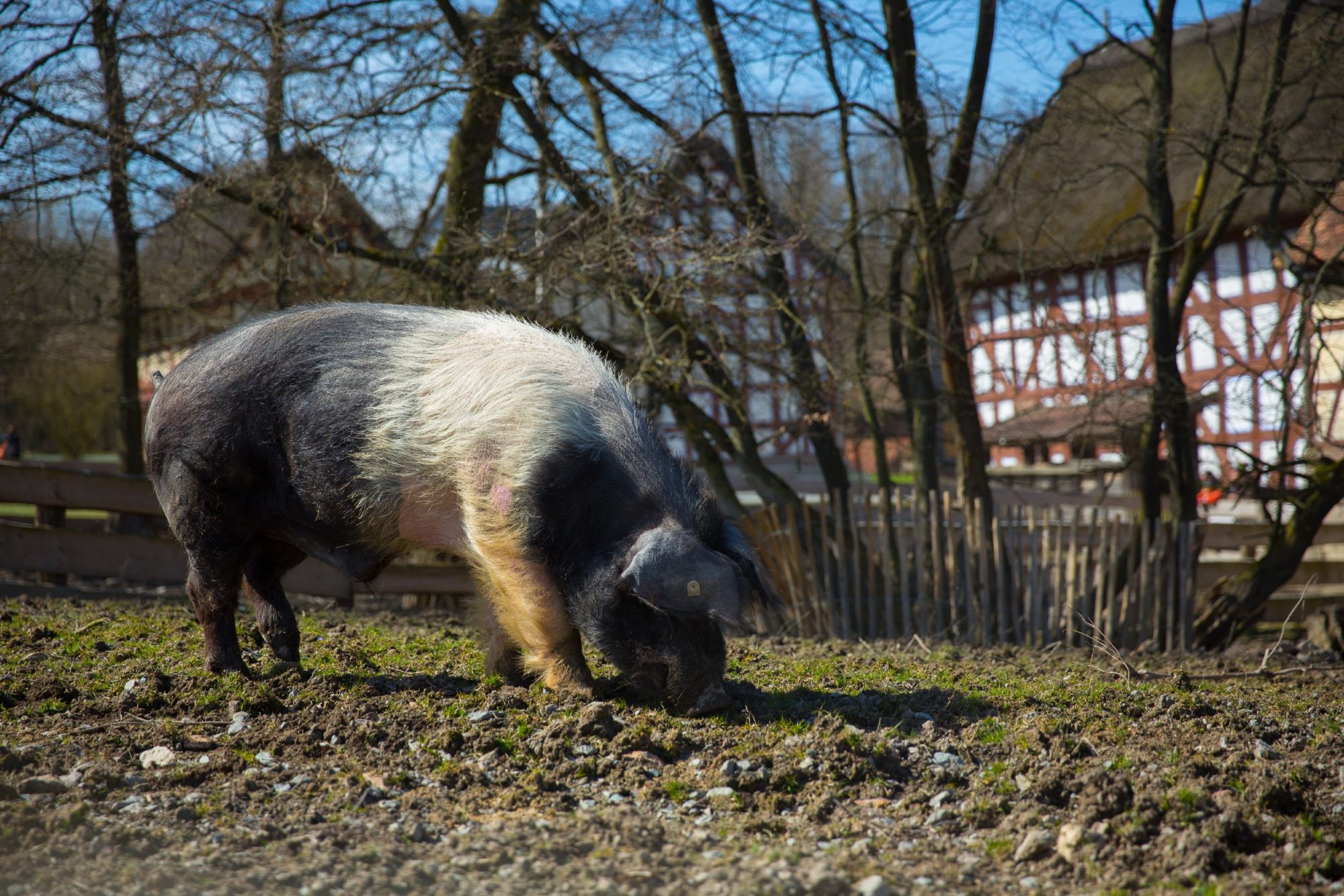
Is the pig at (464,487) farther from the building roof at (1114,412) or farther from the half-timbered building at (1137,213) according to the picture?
the building roof at (1114,412)

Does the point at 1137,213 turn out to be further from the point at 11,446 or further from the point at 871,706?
the point at 11,446

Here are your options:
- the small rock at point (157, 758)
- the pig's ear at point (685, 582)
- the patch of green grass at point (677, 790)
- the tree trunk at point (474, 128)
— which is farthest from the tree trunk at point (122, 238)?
the patch of green grass at point (677, 790)

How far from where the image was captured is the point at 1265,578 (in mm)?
7445

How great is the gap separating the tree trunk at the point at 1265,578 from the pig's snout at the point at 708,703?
5.10 metres

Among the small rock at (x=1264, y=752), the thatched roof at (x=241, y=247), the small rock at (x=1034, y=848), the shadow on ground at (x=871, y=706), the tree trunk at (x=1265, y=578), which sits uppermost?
the thatched roof at (x=241, y=247)

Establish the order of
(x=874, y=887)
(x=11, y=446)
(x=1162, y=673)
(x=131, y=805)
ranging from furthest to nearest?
(x=11, y=446), (x=1162, y=673), (x=131, y=805), (x=874, y=887)

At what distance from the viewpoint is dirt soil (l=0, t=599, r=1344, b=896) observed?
2.57 metres

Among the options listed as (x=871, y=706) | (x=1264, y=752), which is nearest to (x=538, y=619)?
(x=871, y=706)

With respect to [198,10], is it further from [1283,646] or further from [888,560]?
[1283,646]

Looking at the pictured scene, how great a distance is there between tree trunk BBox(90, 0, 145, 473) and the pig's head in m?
4.33

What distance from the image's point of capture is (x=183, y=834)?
2734mm

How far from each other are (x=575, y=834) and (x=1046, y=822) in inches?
50.9

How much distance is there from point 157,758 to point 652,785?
1572 millimetres

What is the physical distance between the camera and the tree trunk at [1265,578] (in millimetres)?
7367
